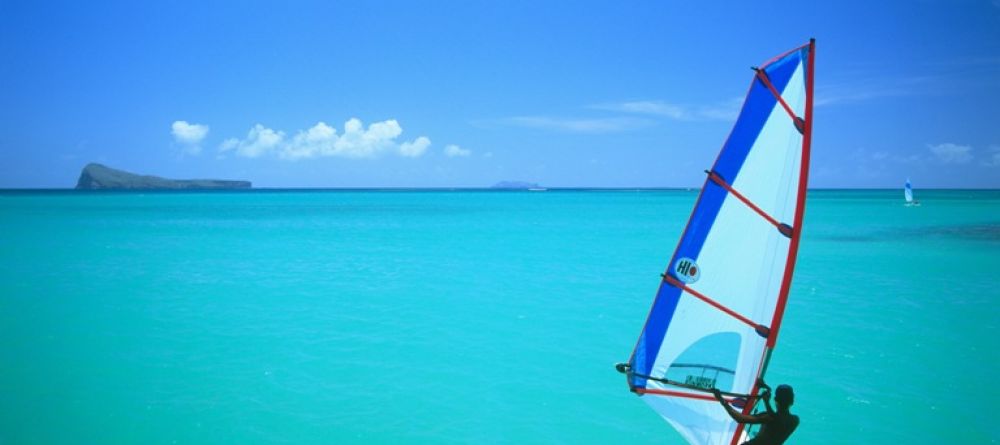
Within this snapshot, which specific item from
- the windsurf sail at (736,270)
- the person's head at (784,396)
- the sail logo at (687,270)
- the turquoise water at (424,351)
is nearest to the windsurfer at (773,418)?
the person's head at (784,396)

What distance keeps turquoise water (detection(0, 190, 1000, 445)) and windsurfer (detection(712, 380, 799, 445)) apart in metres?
3.96

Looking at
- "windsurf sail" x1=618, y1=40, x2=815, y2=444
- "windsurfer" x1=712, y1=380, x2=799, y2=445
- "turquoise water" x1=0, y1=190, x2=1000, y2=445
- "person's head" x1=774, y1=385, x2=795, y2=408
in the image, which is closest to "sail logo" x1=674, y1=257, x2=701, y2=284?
"windsurf sail" x1=618, y1=40, x2=815, y2=444

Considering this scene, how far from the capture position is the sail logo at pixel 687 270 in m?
4.72

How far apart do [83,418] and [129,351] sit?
3.53 metres

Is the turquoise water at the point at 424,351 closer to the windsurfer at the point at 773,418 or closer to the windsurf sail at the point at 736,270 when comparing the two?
the windsurf sail at the point at 736,270

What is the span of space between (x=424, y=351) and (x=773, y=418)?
8724 mm

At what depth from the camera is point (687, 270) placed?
477 cm

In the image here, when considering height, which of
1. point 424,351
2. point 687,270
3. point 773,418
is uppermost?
point 687,270

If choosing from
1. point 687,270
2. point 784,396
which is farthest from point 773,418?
point 687,270

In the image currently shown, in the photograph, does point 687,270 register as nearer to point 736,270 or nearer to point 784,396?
point 736,270

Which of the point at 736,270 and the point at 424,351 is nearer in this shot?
the point at 736,270

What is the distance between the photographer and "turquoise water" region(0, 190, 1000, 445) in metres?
8.58

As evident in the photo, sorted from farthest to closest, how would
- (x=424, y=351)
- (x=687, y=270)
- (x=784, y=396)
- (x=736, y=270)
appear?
1. (x=424, y=351)
2. (x=687, y=270)
3. (x=736, y=270)
4. (x=784, y=396)

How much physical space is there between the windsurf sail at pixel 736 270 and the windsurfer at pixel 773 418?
14cm
